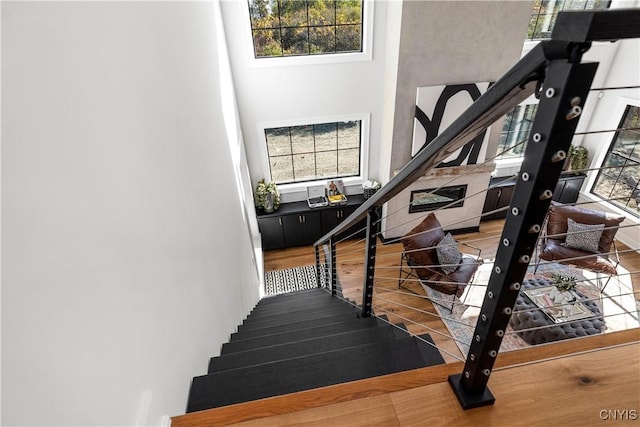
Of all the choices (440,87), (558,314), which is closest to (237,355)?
(558,314)

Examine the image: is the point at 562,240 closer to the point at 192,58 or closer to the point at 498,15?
the point at 498,15

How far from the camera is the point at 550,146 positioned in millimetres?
523

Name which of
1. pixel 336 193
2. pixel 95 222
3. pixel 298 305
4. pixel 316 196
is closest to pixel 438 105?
pixel 336 193

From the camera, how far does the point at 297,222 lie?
5156 millimetres

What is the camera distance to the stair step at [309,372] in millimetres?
1273

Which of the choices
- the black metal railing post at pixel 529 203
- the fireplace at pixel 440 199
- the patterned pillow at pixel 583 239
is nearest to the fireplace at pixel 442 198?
the fireplace at pixel 440 199

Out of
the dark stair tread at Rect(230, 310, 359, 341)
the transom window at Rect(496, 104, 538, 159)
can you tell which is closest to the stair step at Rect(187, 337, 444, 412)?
the dark stair tread at Rect(230, 310, 359, 341)

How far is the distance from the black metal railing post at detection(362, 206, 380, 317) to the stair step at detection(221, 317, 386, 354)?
0.08m

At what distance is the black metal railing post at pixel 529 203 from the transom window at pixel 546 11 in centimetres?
555

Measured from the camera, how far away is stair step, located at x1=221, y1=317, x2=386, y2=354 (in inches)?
74.0

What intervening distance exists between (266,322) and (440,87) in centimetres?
347

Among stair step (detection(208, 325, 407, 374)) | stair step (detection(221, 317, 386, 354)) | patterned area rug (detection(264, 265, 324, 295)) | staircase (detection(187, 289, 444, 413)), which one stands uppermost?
staircase (detection(187, 289, 444, 413))

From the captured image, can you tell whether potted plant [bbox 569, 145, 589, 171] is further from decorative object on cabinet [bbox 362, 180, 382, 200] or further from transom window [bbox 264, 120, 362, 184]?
transom window [bbox 264, 120, 362, 184]

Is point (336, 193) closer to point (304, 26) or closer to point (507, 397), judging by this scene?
point (304, 26)
